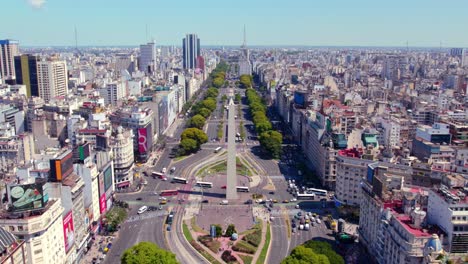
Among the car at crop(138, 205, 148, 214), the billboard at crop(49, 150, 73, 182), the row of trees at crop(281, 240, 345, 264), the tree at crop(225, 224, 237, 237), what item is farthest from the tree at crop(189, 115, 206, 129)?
the row of trees at crop(281, 240, 345, 264)

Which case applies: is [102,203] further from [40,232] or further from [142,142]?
[142,142]

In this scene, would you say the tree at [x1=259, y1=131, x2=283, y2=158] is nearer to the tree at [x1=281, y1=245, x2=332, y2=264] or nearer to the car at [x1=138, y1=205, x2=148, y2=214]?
the car at [x1=138, y1=205, x2=148, y2=214]

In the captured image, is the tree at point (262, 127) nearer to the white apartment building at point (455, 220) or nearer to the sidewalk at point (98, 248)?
the sidewalk at point (98, 248)

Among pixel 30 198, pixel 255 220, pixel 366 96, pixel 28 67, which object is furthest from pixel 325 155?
pixel 28 67

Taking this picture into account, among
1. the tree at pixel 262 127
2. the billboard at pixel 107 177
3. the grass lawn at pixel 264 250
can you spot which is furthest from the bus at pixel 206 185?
the tree at pixel 262 127

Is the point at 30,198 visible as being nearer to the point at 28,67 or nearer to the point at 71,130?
the point at 71,130
